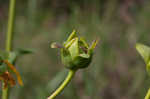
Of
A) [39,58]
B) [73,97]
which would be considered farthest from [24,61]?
[73,97]

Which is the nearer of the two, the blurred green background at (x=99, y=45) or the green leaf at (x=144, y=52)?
the green leaf at (x=144, y=52)

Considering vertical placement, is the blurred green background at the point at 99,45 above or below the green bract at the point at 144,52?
below

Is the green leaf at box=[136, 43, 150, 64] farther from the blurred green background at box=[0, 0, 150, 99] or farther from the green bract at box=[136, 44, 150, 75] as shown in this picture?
the blurred green background at box=[0, 0, 150, 99]

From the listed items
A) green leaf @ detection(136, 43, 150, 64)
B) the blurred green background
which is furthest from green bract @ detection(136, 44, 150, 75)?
the blurred green background

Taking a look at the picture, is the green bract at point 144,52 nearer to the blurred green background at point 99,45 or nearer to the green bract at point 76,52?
the green bract at point 76,52

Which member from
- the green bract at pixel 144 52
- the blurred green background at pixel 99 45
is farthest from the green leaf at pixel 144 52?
the blurred green background at pixel 99 45

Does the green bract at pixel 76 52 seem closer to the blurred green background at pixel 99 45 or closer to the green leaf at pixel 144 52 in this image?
the green leaf at pixel 144 52

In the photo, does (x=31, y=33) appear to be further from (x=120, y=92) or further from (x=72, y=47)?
(x=72, y=47)
